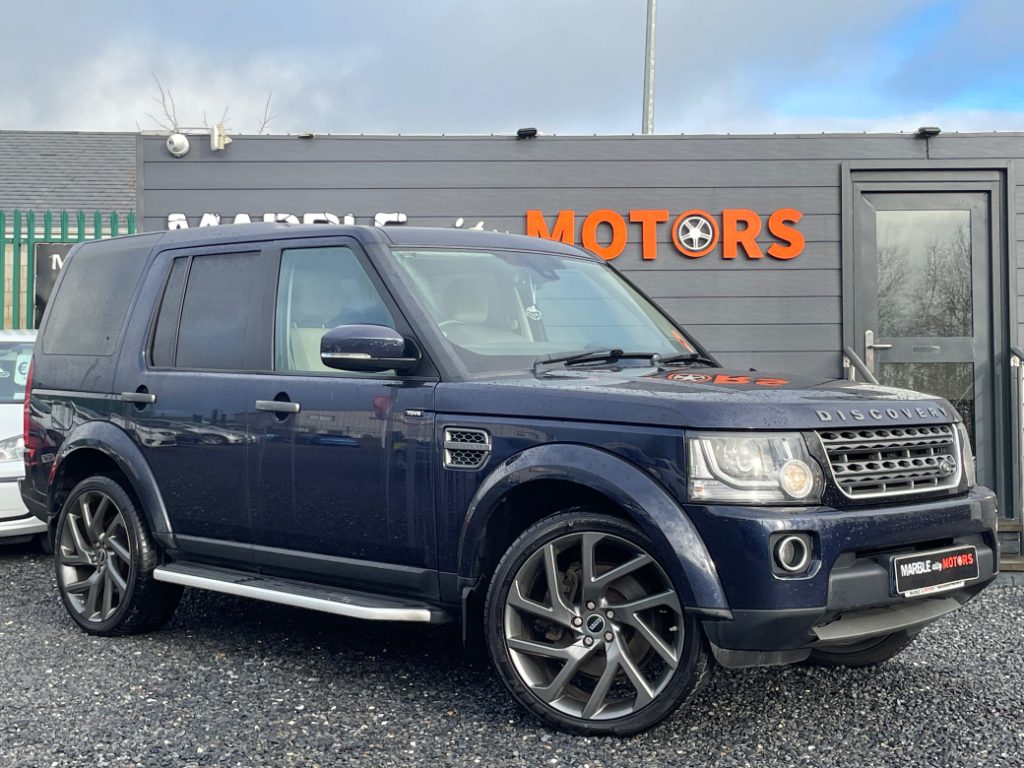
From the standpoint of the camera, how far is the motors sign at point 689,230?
372 inches

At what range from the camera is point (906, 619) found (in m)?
3.74

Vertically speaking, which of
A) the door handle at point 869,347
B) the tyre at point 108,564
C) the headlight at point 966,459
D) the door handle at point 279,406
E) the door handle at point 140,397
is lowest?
the tyre at point 108,564

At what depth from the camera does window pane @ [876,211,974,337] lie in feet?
30.8

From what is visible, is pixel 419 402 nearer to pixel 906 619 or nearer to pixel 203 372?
pixel 203 372

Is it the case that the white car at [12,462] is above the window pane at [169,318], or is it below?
below

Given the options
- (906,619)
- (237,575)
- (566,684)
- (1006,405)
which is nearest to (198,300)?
(237,575)

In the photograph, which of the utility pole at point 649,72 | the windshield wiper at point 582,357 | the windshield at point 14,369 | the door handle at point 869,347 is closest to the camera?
the windshield wiper at point 582,357

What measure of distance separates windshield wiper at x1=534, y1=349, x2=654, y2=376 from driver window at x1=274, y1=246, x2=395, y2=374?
68 cm

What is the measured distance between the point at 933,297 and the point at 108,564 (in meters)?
6.81

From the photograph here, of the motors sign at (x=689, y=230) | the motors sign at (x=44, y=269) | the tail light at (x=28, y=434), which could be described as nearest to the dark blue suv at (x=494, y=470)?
the tail light at (x=28, y=434)

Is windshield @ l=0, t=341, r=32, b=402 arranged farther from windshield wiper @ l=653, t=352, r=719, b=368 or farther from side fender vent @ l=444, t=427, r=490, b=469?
windshield wiper @ l=653, t=352, r=719, b=368

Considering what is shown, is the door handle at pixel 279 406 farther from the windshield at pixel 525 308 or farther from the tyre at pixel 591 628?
the tyre at pixel 591 628

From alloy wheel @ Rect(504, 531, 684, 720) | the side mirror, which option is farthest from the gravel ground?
the side mirror

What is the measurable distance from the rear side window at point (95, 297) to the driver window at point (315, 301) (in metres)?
1.11
